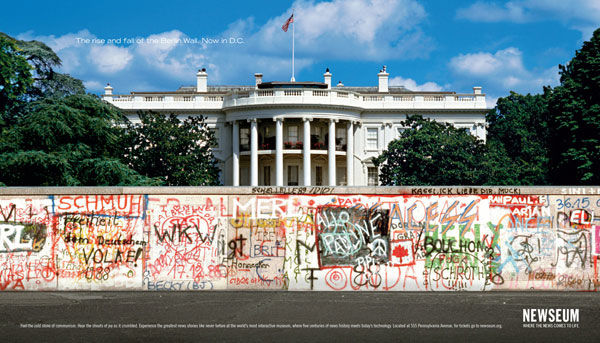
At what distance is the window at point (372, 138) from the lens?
64.4 metres

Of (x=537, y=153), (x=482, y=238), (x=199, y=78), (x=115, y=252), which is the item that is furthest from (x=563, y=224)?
(x=199, y=78)

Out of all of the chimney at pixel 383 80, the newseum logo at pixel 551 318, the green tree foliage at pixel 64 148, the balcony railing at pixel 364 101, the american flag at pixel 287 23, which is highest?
the american flag at pixel 287 23

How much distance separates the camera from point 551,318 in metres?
10.0

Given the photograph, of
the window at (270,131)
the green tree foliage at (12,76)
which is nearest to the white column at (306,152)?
the window at (270,131)

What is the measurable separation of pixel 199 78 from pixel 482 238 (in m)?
59.3

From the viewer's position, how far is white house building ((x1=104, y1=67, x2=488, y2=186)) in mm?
59688

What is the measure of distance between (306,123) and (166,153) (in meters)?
17.8

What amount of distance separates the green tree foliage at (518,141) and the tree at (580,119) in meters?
10.1

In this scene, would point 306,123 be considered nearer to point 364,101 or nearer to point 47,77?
point 364,101

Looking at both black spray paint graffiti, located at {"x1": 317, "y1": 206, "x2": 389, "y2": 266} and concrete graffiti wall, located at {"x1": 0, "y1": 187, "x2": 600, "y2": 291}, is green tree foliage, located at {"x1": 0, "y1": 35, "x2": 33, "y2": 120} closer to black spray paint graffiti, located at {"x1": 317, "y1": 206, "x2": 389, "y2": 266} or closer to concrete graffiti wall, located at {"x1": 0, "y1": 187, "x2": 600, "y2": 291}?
concrete graffiti wall, located at {"x1": 0, "y1": 187, "x2": 600, "y2": 291}

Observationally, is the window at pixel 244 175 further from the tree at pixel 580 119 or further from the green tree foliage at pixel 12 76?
the tree at pixel 580 119

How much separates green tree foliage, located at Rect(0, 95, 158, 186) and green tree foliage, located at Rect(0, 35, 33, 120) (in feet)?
15.9

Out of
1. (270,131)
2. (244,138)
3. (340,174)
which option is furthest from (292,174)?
(244,138)

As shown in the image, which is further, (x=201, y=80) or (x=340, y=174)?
(x=201, y=80)
